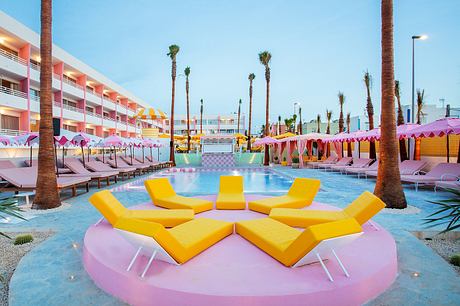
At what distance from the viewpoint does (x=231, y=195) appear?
26.3 feet

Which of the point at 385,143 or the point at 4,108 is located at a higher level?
the point at 4,108

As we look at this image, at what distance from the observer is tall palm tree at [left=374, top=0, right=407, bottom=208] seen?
25.2 feet

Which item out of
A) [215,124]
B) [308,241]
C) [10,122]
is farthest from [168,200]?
[215,124]

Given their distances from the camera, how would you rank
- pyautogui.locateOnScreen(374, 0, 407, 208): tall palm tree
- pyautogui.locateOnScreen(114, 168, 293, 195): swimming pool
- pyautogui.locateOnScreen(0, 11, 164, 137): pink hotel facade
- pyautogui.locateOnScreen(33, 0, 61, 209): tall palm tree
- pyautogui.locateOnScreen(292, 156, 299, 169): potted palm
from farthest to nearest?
pyautogui.locateOnScreen(292, 156, 299, 169): potted palm < pyautogui.locateOnScreen(0, 11, 164, 137): pink hotel facade < pyautogui.locateOnScreen(114, 168, 293, 195): swimming pool < pyautogui.locateOnScreen(33, 0, 61, 209): tall palm tree < pyautogui.locateOnScreen(374, 0, 407, 208): tall palm tree

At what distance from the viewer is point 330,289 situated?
308 cm

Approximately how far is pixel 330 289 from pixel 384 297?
82cm

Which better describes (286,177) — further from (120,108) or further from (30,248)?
(120,108)

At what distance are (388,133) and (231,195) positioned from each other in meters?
4.47

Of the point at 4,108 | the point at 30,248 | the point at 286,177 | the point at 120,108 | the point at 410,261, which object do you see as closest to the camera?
the point at 410,261

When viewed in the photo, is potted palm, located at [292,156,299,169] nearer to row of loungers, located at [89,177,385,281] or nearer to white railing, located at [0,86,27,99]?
row of loungers, located at [89,177,385,281]

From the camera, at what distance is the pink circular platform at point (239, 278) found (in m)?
2.99

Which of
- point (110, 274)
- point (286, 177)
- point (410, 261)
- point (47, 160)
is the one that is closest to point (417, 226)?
point (410, 261)

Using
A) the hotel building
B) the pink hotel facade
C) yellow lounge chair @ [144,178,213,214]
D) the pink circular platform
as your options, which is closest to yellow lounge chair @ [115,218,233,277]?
the pink circular platform

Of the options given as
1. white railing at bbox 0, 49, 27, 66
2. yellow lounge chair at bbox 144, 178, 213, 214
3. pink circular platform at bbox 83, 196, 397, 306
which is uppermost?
white railing at bbox 0, 49, 27, 66
